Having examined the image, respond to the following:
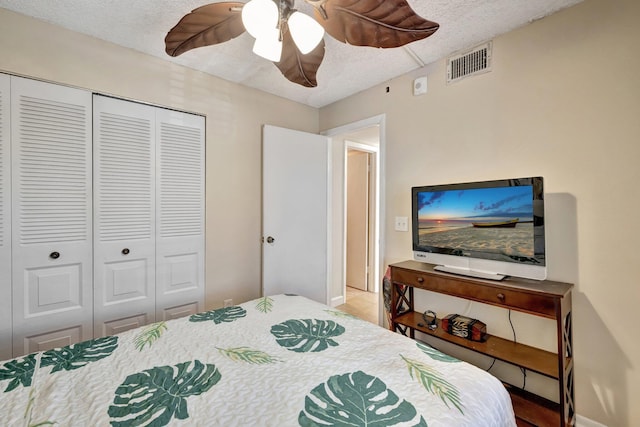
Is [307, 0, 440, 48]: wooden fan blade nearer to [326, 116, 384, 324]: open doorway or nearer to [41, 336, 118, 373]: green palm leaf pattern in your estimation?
[41, 336, 118, 373]: green palm leaf pattern

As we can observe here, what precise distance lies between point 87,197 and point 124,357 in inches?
50.9

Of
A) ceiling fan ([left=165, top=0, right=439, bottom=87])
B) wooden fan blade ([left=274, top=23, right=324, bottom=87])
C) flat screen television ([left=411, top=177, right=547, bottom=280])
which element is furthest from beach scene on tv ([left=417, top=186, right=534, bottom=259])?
wooden fan blade ([left=274, top=23, right=324, bottom=87])

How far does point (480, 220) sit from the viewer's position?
186cm

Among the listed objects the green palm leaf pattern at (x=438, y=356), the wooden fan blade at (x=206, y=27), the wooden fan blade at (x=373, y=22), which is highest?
the wooden fan blade at (x=206, y=27)

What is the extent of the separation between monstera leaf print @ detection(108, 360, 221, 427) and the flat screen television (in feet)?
5.26

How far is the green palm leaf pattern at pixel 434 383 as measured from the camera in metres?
0.94

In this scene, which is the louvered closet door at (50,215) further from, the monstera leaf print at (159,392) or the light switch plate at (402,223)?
the light switch plate at (402,223)

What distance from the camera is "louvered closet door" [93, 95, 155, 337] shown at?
79.4 inches

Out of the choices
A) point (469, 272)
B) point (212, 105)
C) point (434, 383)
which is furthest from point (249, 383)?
point (212, 105)

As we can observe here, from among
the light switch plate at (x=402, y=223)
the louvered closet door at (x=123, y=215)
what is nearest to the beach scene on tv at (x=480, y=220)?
the light switch plate at (x=402, y=223)

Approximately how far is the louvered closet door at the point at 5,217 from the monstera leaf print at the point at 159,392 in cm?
133

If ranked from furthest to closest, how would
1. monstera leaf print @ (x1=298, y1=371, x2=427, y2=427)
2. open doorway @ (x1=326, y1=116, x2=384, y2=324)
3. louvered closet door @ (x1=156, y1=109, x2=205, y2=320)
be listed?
1. open doorway @ (x1=326, y1=116, x2=384, y2=324)
2. louvered closet door @ (x1=156, y1=109, x2=205, y2=320)
3. monstera leaf print @ (x1=298, y1=371, x2=427, y2=427)

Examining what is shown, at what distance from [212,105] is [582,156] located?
2669 millimetres

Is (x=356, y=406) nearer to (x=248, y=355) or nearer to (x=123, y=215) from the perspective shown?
(x=248, y=355)
